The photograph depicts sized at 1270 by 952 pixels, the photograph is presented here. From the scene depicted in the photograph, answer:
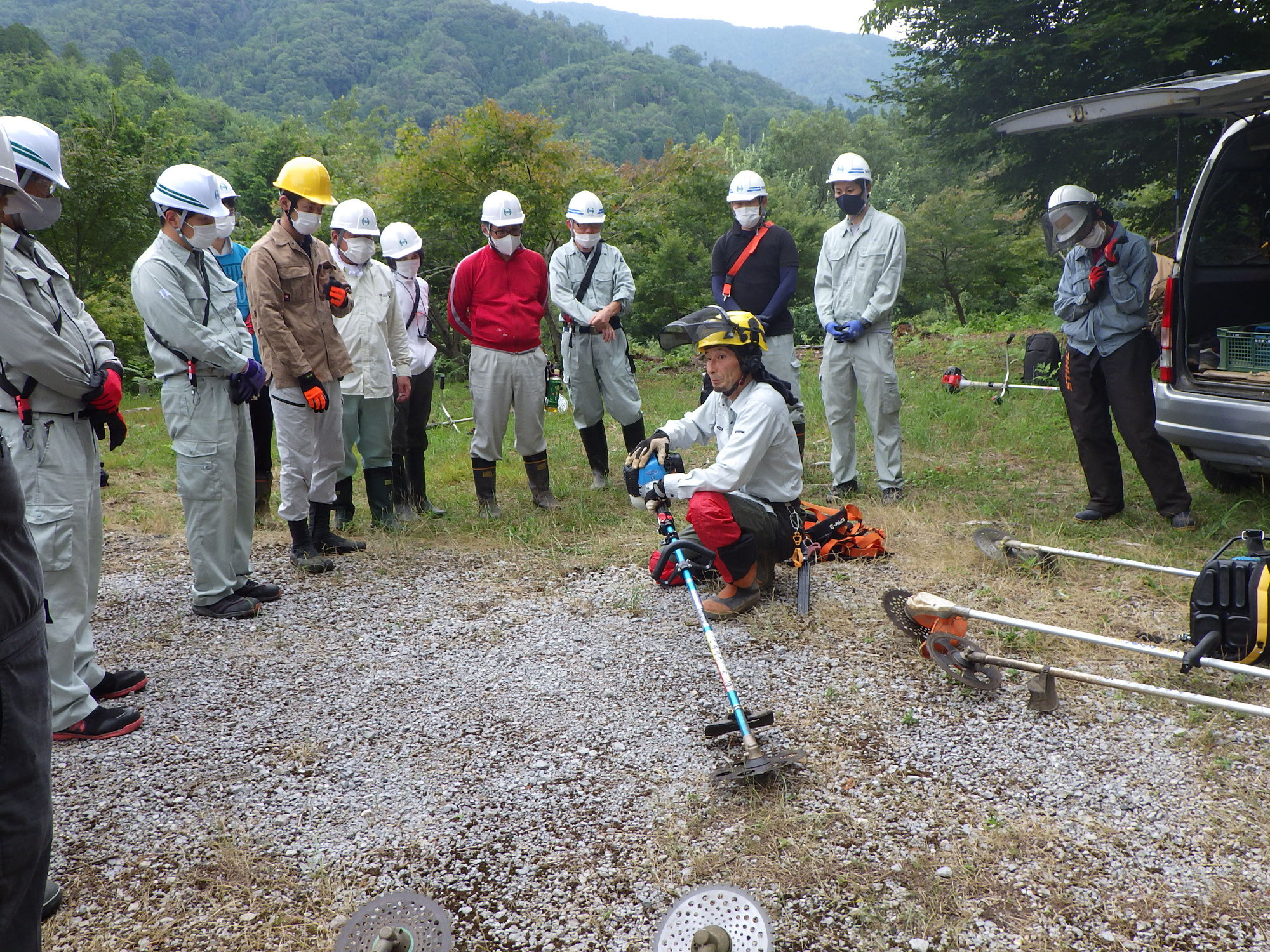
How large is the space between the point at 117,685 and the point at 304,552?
5.63ft

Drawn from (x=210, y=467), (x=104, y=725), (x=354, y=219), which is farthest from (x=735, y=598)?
(x=354, y=219)

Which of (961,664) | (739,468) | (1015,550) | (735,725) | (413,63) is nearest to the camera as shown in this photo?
(735,725)

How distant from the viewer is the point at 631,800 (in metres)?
2.98

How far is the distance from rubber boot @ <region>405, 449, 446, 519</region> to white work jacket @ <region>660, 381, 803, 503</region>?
2.65m

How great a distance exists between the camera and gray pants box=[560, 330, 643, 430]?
6676mm

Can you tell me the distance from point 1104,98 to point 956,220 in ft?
48.8

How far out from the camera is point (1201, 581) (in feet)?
11.6

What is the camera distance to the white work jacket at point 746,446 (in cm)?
427

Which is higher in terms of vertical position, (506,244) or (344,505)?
(506,244)

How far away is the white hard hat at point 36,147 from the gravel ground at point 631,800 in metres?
2.17

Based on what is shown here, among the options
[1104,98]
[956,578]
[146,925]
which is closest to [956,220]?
[1104,98]

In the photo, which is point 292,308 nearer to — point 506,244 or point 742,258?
point 506,244

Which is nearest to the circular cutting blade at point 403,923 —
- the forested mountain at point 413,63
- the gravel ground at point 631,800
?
the gravel ground at point 631,800

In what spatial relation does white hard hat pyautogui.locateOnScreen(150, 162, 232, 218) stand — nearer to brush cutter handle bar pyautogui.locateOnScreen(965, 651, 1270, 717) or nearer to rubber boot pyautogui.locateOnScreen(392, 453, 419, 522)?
rubber boot pyautogui.locateOnScreen(392, 453, 419, 522)
